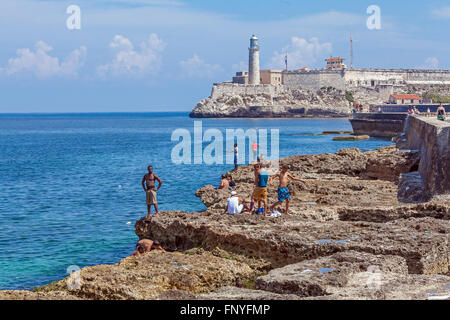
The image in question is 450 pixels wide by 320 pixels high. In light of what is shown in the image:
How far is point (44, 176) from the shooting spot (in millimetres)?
30047

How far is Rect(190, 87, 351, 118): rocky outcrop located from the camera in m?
118

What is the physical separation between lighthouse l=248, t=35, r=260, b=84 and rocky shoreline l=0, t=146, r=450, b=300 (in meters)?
107

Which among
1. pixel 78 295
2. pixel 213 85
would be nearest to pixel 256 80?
pixel 213 85

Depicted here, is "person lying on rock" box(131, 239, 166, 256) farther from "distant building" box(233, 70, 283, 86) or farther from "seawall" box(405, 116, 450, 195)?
"distant building" box(233, 70, 283, 86)

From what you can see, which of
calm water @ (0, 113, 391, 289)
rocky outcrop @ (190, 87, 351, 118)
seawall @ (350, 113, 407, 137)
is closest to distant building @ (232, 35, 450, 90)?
rocky outcrop @ (190, 87, 351, 118)

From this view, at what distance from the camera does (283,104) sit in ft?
395

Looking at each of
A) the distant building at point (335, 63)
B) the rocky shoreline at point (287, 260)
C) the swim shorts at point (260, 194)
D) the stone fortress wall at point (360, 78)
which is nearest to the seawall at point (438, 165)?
the rocky shoreline at point (287, 260)

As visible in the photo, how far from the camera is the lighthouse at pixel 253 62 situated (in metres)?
116

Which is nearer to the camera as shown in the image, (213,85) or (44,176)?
(44,176)

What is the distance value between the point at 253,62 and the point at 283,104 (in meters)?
10.4

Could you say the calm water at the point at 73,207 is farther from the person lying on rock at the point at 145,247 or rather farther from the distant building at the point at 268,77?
the distant building at the point at 268,77

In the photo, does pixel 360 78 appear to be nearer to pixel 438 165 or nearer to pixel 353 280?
pixel 438 165
